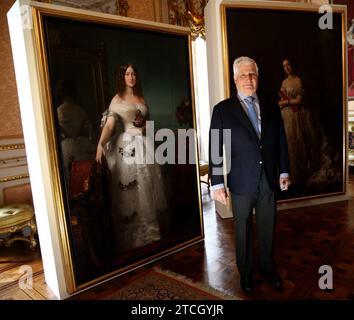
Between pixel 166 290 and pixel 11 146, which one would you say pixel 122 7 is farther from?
pixel 166 290

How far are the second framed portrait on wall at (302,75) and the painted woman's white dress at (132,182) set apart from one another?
4.61ft

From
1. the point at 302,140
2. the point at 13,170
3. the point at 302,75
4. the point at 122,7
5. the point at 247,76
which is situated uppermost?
the point at 122,7

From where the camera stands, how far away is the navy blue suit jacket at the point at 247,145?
7.22ft

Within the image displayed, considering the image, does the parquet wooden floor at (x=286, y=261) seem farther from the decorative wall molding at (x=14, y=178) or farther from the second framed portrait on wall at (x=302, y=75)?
the decorative wall molding at (x=14, y=178)

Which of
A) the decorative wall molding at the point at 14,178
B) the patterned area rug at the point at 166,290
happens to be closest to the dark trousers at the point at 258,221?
the patterned area rug at the point at 166,290

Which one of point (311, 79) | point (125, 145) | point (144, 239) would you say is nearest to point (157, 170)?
point (125, 145)

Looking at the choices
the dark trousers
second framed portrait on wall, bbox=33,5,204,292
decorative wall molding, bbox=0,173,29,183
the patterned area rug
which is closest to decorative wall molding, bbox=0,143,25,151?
decorative wall molding, bbox=0,173,29,183

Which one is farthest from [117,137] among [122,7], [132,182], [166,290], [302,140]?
[122,7]

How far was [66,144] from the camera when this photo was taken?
7.80ft

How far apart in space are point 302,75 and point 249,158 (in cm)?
228

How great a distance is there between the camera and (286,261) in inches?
110

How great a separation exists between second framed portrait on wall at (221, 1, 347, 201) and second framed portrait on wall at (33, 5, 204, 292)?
3.27 ft

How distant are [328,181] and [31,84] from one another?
372 centimetres

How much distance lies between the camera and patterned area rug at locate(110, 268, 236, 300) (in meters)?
2.38
